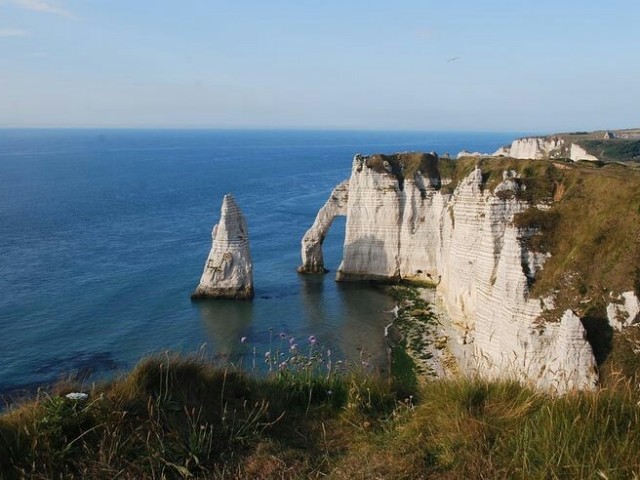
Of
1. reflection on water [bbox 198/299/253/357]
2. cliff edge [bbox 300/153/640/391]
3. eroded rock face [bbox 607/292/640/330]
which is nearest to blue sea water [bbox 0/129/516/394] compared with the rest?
reflection on water [bbox 198/299/253/357]

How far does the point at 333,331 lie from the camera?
1297 inches

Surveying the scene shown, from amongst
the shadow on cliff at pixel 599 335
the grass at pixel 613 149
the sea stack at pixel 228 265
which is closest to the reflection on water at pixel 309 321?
the sea stack at pixel 228 265

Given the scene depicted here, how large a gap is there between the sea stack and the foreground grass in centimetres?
3256

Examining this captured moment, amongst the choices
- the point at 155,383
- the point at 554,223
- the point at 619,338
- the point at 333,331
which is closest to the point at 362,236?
the point at 333,331

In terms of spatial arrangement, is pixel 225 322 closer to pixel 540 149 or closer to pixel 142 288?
pixel 142 288

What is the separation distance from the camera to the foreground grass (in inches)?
203

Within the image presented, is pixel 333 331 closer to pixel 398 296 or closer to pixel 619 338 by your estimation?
pixel 398 296

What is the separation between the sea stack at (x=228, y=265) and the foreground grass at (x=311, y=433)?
107 feet

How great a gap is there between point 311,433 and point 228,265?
33725mm

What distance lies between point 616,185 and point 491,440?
76.7ft

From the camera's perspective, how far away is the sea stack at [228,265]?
3928cm

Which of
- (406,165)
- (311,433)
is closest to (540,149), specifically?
(406,165)

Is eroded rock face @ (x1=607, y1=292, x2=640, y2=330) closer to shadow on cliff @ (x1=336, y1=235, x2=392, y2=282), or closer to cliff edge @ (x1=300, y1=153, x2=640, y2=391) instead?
cliff edge @ (x1=300, y1=153, x2=640, y2=391)

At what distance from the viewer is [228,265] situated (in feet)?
130
